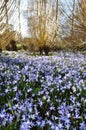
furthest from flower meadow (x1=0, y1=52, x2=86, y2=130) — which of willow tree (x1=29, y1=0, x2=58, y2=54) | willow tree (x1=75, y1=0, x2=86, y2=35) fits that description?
willow tree (x1=29, y1=0, x2=58, y2=54)

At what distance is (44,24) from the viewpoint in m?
14.4

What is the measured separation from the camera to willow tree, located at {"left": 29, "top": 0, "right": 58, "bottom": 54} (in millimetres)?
14391

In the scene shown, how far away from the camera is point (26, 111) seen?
3.45 meters

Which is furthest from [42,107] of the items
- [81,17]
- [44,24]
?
[44,24]

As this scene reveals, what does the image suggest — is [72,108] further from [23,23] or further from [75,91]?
[23,23]

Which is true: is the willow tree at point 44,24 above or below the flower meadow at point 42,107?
above

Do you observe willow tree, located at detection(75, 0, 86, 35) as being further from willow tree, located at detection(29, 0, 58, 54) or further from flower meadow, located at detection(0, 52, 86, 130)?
willow tree, located at detection(29, 0, 58, 54)

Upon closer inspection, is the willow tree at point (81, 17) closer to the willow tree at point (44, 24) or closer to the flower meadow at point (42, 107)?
the flower meadow at point (42, 107)

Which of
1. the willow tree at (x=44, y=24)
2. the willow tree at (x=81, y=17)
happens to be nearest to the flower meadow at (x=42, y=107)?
the willow tree at (x=81, y=17)

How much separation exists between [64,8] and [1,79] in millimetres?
5690

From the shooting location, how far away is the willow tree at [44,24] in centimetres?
1439

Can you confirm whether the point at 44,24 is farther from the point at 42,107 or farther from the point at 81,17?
the point at 42,107

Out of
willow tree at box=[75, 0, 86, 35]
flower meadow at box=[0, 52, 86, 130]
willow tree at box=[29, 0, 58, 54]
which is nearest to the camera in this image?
flower meadow at box=[0, 52, 86, 130]

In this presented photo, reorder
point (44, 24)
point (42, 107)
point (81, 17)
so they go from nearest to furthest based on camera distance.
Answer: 1. point (42, 107)
2. point (81, 17)
3. point (44, 24)
